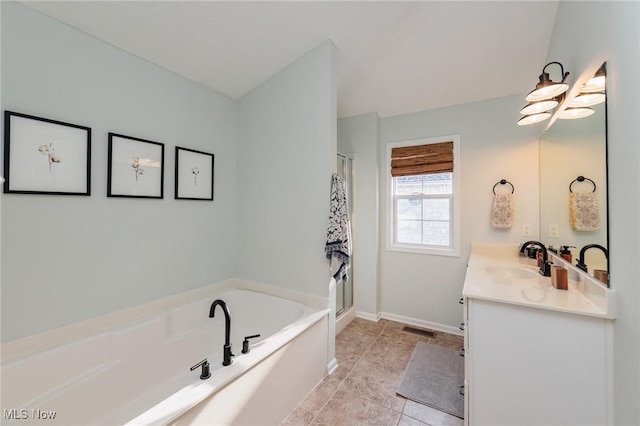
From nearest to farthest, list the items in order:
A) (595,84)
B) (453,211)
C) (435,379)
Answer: (595,84) < (435,379) < (453,211)

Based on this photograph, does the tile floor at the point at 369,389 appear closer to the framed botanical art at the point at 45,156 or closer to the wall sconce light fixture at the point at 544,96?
the framed botanical art at the point at 45,156

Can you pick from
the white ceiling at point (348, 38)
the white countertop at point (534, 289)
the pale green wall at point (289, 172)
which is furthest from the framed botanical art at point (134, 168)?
the white countertop at point (534, 289)

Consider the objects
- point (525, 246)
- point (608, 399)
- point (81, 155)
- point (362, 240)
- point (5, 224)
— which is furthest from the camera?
point (362, 240)

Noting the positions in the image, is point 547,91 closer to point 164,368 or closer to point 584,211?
point 584,211

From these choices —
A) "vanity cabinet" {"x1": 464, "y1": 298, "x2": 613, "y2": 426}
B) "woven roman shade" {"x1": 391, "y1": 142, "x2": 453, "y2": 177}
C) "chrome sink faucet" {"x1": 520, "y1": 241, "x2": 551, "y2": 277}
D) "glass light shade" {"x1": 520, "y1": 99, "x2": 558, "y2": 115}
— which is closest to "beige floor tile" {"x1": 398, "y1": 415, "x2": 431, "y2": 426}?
"vanity cabinet" {"x1": 464, "y1": 298, "x2": 613, "y2": 426}

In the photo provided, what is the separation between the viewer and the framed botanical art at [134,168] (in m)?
1.74

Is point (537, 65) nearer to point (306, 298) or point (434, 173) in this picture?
point (434, 173)

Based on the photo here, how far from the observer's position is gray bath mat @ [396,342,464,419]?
1.84 meters

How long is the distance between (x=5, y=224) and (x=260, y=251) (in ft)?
5.27

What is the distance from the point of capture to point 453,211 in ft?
9.48

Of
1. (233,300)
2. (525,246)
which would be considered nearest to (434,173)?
(525,246)

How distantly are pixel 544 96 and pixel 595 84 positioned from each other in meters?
0.33

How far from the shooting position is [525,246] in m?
2.44

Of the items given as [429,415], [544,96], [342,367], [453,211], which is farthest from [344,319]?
[544,96]
